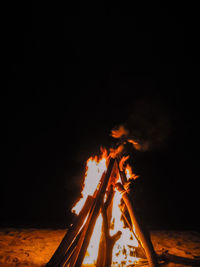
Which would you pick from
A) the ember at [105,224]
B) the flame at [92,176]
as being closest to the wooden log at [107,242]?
the ember at [105,224]

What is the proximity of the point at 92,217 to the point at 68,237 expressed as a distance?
38cm

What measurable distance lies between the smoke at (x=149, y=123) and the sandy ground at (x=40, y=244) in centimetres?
286

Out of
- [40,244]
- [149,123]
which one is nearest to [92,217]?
[40,244]

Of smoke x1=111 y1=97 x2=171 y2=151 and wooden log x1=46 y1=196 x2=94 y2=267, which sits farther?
smoke x1=111 y1=97 x2=171 y2=151

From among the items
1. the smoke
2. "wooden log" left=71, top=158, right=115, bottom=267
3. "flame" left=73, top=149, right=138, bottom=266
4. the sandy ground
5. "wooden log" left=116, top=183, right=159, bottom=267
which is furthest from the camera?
the smoke

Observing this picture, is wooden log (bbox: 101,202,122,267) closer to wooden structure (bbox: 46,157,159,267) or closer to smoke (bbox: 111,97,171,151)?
wooden structure (bbox: 46,157,159,267)

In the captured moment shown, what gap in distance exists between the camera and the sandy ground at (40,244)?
312cm

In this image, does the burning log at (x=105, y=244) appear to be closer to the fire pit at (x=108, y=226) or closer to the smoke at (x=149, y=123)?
the fire pit at (x=108, y=226)

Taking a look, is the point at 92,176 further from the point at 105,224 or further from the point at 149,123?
the point at 149,123

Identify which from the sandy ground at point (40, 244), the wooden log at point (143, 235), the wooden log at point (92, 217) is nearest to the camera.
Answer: the wooden log at point (92, 217)

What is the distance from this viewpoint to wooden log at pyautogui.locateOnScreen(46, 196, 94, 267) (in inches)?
96.4

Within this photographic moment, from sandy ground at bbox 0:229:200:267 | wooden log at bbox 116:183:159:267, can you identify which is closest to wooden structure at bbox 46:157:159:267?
wooden log at bbox 116:183:159:267

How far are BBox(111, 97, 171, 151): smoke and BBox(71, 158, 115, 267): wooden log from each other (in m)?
3.87

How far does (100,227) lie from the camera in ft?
9.84
